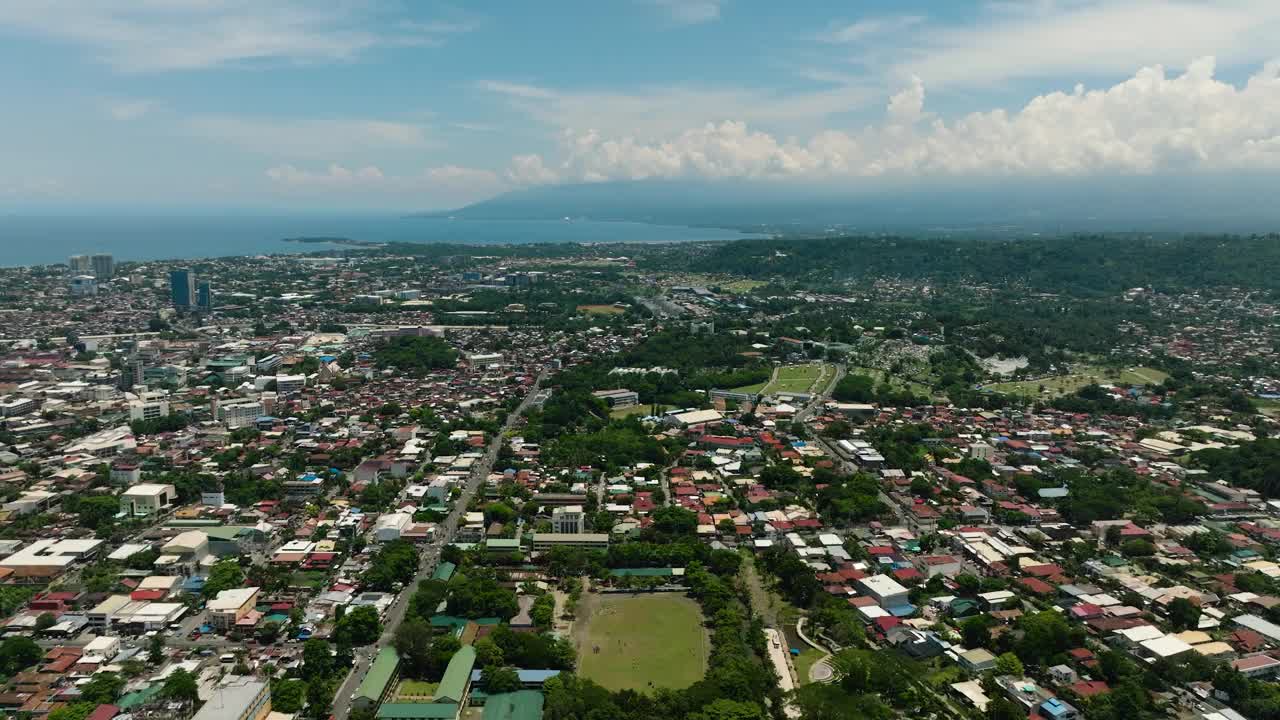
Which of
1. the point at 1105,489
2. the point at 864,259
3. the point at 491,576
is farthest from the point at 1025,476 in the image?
the point at 864,259

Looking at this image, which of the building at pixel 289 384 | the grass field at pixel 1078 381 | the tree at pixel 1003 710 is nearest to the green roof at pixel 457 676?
the tree at pixel 1003 710

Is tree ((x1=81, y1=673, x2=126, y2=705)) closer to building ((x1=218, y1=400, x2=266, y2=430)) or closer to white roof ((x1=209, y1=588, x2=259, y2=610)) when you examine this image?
white roof ((x1=209, y1=588, x2=259, y2=610))

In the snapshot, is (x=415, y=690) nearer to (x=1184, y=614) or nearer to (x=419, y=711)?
(x=419, y=711)

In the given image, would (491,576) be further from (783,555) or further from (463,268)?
(463,268)

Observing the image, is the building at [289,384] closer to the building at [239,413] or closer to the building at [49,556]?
the building at [239,413]

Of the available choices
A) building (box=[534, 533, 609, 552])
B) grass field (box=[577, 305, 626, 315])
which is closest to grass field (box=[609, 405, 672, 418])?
building (box=[534, 533, 609, 552])

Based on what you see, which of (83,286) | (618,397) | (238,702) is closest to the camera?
(238,702)

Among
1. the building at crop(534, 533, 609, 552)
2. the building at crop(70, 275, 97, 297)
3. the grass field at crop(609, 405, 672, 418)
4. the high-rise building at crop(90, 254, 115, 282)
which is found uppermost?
the high-rise building at crop(90, 254, 115, 282)

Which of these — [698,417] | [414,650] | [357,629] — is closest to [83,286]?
[698,417]
